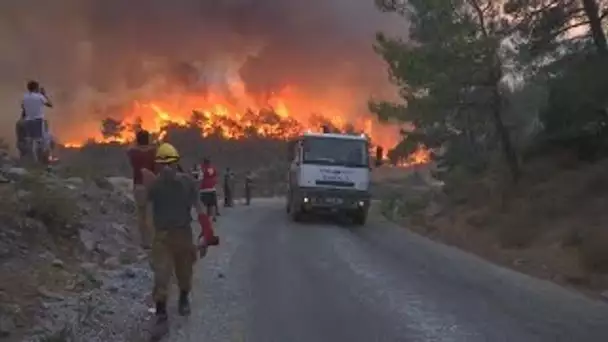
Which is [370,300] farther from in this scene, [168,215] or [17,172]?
[17,172]

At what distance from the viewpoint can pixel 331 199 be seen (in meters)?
20.2

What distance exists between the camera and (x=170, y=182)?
7.29 meters

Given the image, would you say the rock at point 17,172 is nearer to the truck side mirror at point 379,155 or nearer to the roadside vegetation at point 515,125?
the roadside vegetation at point 515,125

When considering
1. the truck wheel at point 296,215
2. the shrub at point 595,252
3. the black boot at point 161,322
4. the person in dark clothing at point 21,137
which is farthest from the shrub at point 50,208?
the truck wheel at point 296,215

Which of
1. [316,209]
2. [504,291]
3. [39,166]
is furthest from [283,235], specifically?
[504,291]

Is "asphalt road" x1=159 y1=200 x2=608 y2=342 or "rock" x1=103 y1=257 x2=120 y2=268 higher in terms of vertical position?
"rock" x1=103 y1=257 x2=120 y2=268

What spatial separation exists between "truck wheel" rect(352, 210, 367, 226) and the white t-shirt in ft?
33.1

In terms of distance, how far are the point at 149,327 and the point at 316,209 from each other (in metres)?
13.3

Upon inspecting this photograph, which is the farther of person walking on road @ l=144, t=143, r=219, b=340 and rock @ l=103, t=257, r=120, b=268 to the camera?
rock @ l=103, t=257, r=120, b=268

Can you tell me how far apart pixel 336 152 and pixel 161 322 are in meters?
13.6

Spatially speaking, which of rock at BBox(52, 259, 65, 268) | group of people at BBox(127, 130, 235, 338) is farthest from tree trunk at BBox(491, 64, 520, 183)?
group of people at BBox(127, 130, 235, 338)

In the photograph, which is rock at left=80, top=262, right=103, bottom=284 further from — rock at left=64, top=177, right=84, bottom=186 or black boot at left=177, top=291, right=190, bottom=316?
rock at left=64, top=177, right=84, bottom=186

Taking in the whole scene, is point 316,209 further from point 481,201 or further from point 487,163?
point 487,163

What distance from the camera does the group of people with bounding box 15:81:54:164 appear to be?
1234 cm
